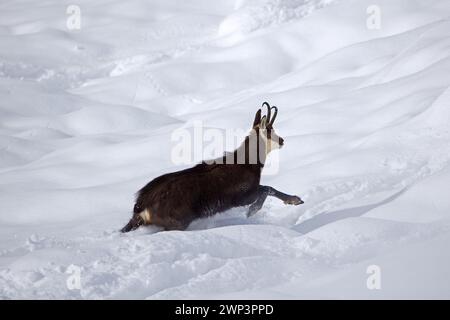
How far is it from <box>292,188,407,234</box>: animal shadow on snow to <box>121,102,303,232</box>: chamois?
0.91 feet

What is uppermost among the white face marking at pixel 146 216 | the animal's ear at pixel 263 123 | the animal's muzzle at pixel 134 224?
the animal's ear at pixel 263 123

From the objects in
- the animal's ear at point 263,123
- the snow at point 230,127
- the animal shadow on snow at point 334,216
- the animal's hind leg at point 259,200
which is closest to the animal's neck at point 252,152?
the animal's ear at point 263,123

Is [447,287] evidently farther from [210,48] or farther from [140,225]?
[210,48]

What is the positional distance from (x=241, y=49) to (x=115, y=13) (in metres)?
6.63

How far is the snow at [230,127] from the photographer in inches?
225

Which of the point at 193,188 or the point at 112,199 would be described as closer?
the point at 193,188

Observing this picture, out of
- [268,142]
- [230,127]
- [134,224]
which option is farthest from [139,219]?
[230,127]

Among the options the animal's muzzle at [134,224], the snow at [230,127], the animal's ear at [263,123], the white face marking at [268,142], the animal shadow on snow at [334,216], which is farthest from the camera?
the white face marking at [268,142]

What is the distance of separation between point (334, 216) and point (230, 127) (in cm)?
525

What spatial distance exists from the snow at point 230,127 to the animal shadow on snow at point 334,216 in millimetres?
26

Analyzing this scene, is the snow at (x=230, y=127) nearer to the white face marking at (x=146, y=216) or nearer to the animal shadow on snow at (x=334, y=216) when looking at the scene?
the animal shadow on snow at (x=334, y=216)

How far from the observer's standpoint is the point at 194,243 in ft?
20.4

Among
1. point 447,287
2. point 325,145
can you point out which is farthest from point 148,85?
point 447,287

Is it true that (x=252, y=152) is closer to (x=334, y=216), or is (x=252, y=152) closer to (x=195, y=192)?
(x=195, y=192)
